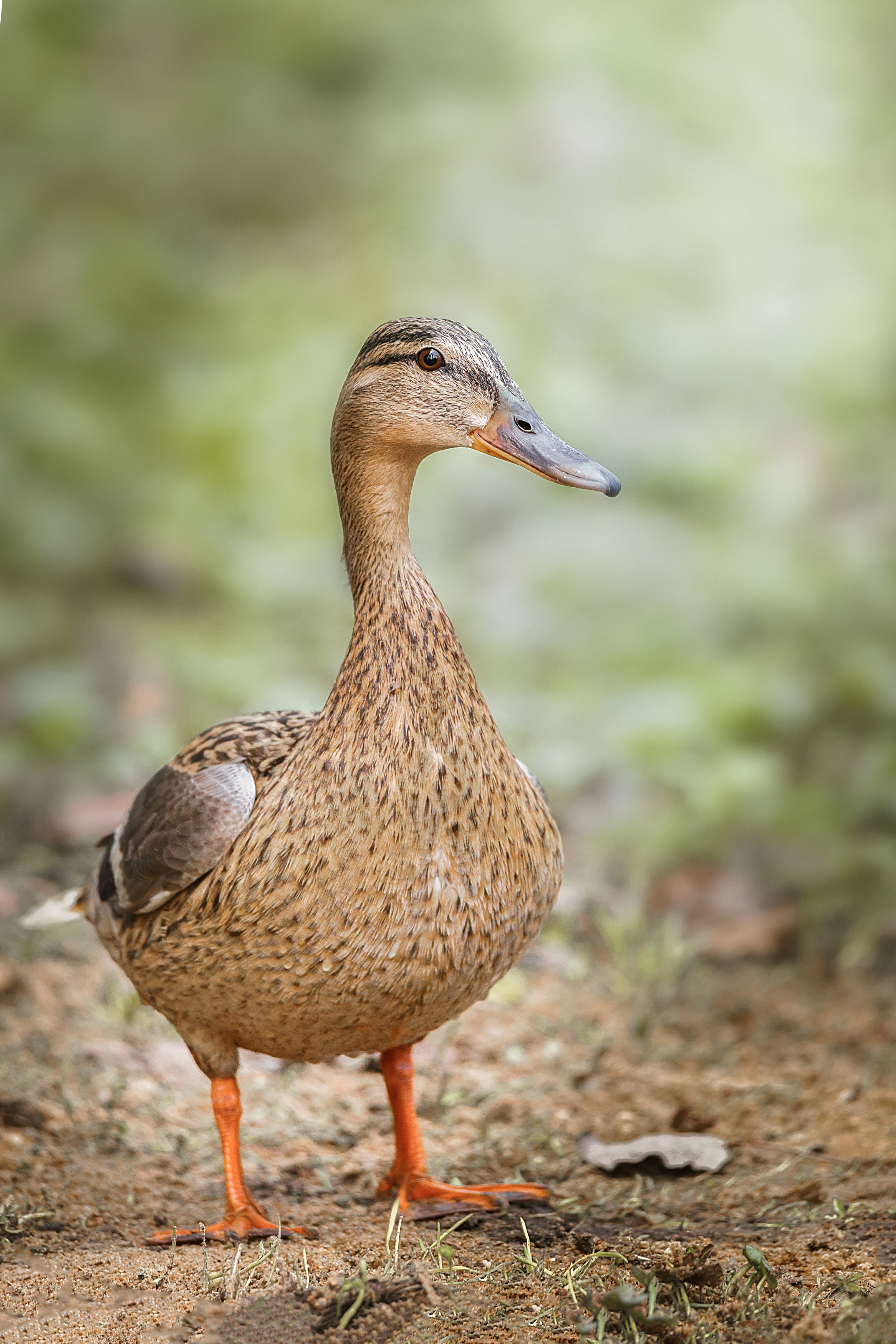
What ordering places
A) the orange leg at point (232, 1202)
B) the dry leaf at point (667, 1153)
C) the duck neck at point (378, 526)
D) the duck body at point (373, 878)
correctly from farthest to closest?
the dry leaf at point (667, 1153) < the duck neck at point (378, 526) < the orange leg at point (232, 1202) < the duck body at point (373, 878)

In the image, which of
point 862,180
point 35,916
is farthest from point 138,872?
point 862,180

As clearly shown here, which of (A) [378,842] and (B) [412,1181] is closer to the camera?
(A) [378,842]

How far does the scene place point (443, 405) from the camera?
315cm

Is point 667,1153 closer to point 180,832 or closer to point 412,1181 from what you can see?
point 412,1181

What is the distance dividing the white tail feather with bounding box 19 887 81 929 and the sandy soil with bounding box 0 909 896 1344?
474 millimetres

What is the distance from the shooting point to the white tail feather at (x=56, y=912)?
3.79 meters

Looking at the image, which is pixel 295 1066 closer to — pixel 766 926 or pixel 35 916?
pixel 35 916

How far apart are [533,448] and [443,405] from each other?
0.71ft

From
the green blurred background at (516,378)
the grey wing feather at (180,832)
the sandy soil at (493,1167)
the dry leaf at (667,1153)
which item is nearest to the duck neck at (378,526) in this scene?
the grey wing feather at (180,832)

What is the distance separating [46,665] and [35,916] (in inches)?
121

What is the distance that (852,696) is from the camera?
609 centimetres

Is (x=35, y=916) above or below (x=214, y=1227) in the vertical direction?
above

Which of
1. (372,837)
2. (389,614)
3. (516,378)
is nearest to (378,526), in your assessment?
(389,614)

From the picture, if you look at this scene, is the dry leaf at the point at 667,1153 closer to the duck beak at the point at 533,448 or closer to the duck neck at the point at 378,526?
the duck neck at the point at 378,526
